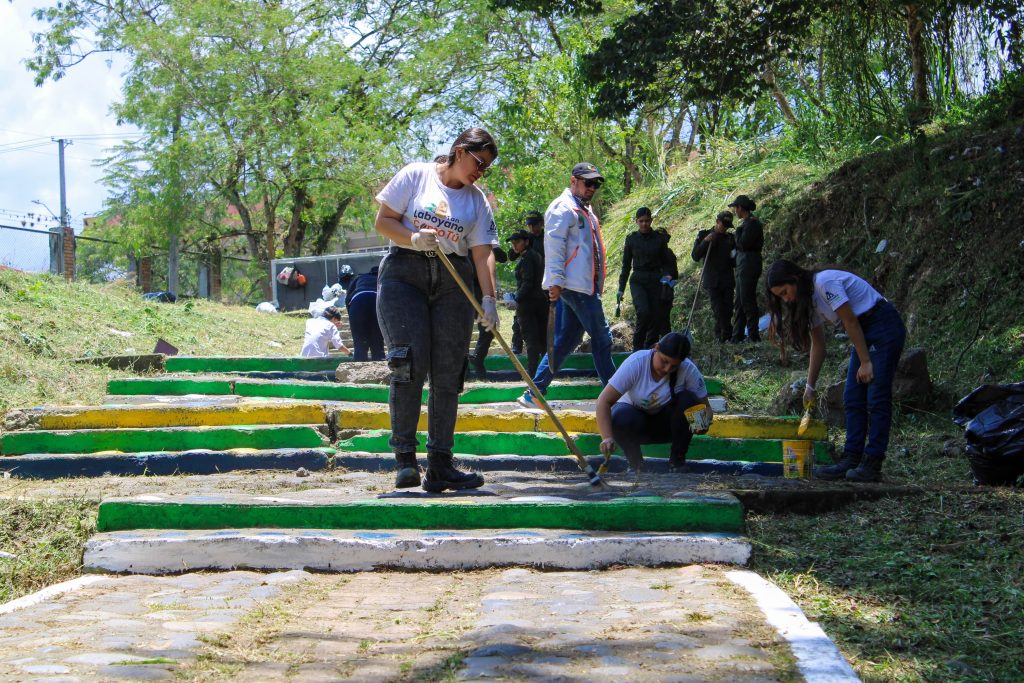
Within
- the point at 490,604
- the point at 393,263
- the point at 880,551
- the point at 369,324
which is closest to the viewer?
the point at 490,604

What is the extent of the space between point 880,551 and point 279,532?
2.65m

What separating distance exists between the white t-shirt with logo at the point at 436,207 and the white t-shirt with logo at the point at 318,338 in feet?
25.3

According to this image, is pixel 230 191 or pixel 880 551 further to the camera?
pixel 230 191

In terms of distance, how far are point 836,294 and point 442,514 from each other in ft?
9.18

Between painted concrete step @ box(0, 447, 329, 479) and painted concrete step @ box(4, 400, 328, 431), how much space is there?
0.56 metres

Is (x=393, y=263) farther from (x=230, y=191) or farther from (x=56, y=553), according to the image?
(x=230, y=191)

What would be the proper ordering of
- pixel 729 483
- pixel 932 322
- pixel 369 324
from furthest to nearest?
pixel 369 324 → pixel 932 322 → pixel 729 483

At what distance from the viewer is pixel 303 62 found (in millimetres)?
31906

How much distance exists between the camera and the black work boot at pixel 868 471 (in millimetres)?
6328

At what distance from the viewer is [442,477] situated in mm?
5539

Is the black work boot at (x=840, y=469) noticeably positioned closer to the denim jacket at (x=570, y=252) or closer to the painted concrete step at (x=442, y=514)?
the painted concrete step at (x=442, y=514)

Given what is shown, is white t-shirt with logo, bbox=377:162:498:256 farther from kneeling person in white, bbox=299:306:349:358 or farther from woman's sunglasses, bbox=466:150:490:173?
kneeling person in white, bbox=299:306:349:358

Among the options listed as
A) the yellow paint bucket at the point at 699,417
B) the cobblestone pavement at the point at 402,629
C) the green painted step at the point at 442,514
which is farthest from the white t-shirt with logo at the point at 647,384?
the cobblestone pavement at the point at 402,629

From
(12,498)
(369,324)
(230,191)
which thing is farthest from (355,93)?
(12,498)
